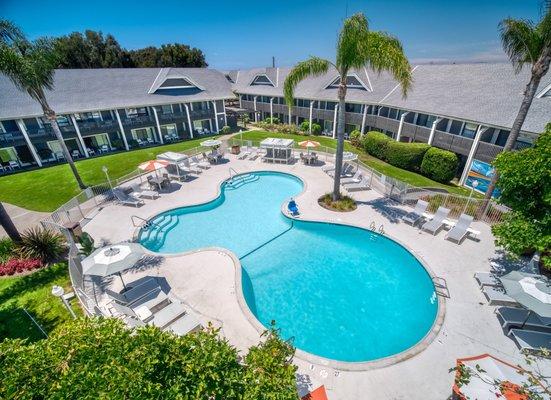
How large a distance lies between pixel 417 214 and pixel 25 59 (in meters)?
27.0

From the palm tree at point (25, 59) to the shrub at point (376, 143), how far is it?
3011 centimetres

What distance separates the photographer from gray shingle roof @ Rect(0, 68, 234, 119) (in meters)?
28.3

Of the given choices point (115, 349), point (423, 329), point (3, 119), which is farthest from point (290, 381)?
point (3, 119)

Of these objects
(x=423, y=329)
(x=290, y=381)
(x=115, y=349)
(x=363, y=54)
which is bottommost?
(x=423, y=329)

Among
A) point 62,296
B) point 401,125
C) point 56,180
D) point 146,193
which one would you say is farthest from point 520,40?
point 56,180

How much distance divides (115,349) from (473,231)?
18.0 metres

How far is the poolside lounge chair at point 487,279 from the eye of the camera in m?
11.7

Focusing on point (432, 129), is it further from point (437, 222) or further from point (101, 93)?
point (101, 93)

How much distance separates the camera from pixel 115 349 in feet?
18.0

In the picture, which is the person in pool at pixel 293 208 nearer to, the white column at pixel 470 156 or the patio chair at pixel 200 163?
the patio chair at pixel 200 163

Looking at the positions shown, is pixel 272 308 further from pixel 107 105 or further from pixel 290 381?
pixel 107 105

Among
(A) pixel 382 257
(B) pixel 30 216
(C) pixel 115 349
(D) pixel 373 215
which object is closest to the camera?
(C) pixel 115 349

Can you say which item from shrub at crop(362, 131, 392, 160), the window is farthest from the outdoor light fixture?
the window

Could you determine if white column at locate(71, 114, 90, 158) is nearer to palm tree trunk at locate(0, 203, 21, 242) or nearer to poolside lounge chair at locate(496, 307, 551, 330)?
palm tree trunk at locate(0, 203, 21, 242)
